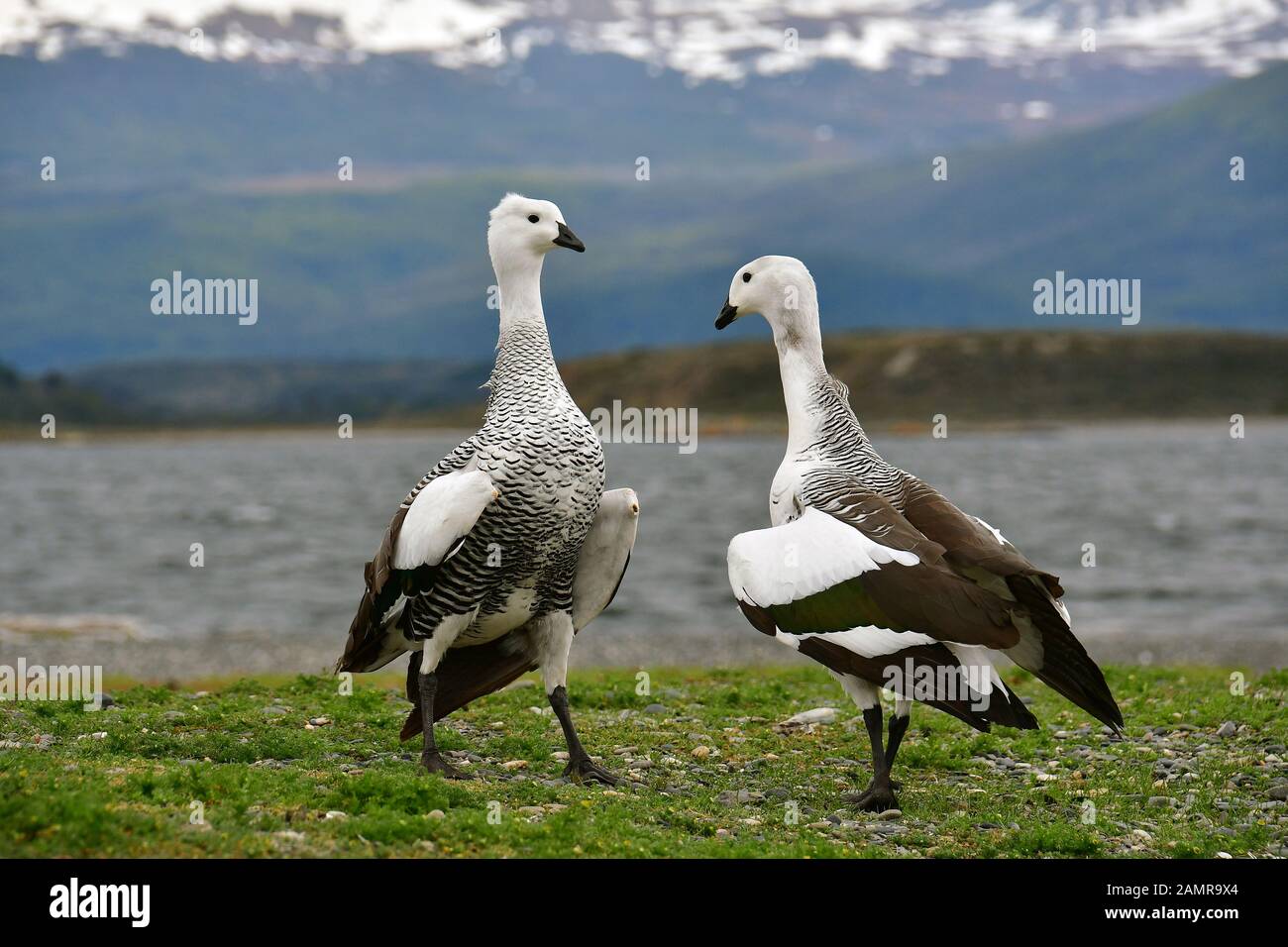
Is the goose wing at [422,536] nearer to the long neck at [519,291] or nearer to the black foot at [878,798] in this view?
the long neck at [519,291]

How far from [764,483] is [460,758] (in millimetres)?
82438

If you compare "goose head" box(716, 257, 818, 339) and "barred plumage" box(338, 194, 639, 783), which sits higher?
"goose head" box(716, 257, 818, 339)

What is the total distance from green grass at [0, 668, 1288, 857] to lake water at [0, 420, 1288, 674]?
37.5 feet

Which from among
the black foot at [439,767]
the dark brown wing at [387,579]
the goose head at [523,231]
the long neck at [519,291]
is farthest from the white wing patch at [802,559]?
the goose head at [523,231]

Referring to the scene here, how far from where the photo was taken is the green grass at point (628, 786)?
9461mm

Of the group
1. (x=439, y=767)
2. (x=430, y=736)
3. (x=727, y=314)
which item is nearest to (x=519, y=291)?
(x=727, y=314)

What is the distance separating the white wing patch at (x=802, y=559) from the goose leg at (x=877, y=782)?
1286 millimetres

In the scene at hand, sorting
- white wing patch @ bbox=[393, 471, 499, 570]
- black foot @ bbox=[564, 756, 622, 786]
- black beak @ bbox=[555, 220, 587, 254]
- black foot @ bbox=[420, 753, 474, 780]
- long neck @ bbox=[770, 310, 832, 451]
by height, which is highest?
black beak @ bbox=[555, 220, 587, 254]

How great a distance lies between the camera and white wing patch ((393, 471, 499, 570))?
11.0 metres

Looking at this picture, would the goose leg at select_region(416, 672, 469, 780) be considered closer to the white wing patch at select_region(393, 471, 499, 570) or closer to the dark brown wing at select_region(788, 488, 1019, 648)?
the white wing patch at select_region(393, 471, 499, 570)

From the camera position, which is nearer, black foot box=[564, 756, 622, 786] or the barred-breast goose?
the barred-breast goose

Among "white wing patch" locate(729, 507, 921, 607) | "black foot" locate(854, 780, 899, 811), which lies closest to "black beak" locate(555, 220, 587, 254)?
"white wing patch" locate(729, 507, 921, 607)
